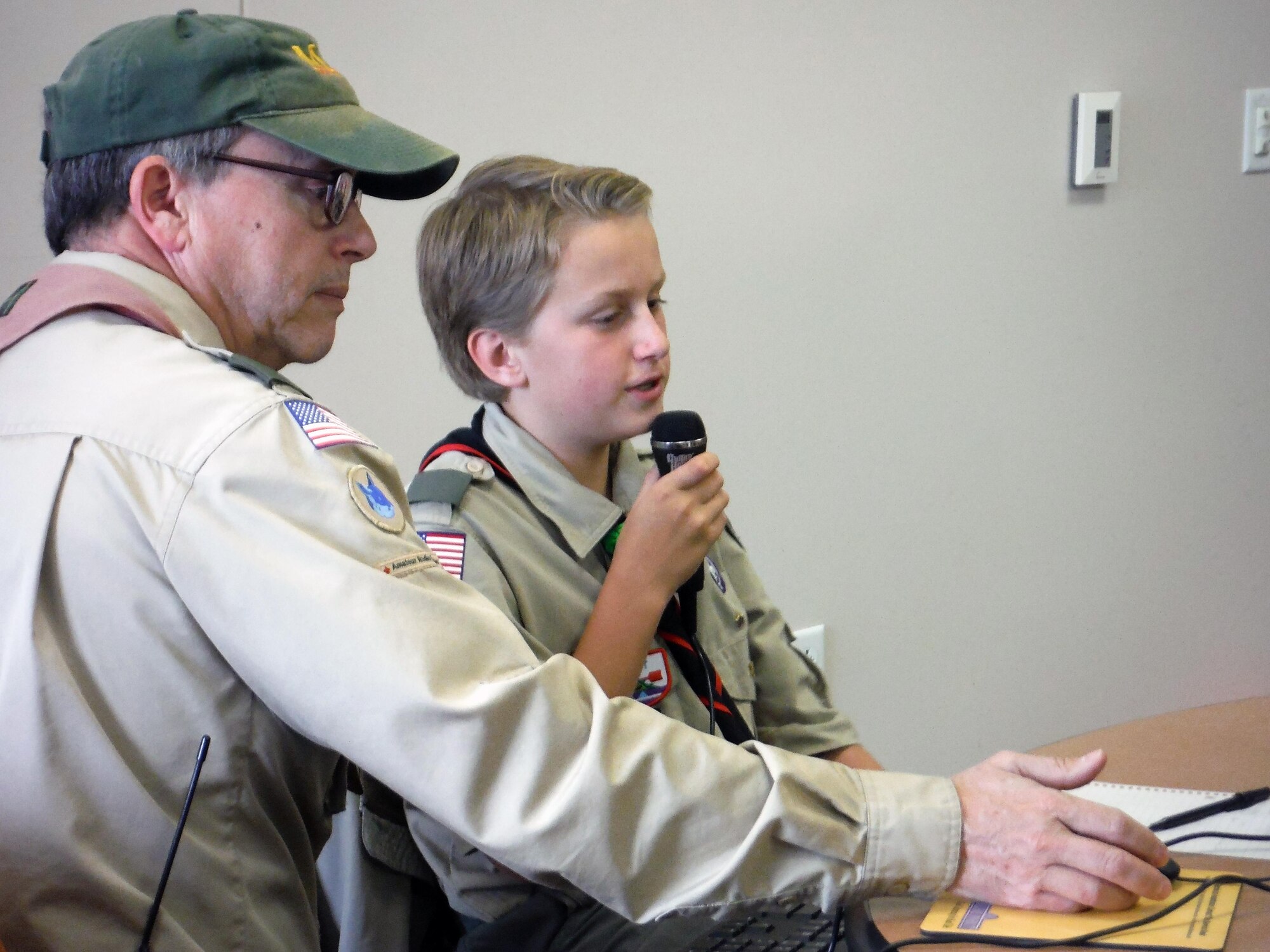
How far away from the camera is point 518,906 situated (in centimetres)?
112

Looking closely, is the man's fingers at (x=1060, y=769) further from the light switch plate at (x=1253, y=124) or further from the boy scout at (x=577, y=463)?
the light switch plate at (x=1253, y=124)

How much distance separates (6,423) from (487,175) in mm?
762

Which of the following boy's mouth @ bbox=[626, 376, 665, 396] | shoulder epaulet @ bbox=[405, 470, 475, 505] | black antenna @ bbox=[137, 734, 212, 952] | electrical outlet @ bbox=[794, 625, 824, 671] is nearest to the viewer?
black antenna @ bbox=[137, 734, 212, 952]

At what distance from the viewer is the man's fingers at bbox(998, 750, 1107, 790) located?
3.12ft

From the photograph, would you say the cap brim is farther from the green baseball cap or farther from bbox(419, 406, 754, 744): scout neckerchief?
bbox(419, 406, 754, 744): scout neckerchief

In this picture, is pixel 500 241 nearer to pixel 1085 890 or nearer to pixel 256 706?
pixel 256 706

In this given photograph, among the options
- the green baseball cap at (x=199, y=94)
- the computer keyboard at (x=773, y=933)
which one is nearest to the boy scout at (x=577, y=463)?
the computer keyboard at (x=773, y=933)

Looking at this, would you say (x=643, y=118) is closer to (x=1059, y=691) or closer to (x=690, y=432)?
(x=690, y=432)

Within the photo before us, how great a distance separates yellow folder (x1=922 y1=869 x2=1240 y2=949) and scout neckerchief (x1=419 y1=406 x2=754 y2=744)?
50 cm

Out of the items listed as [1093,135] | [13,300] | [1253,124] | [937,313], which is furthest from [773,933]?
[1253,124]

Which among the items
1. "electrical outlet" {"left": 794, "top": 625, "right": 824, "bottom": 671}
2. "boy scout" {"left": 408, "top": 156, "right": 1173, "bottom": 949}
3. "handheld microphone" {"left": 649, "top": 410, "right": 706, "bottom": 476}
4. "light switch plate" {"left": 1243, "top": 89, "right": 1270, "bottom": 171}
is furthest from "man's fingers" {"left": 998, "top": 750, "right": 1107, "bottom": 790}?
"light switch plate" {"left": 1243, "top": 89, "right": 1270, "bottom": 171}

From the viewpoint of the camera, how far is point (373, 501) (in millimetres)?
874

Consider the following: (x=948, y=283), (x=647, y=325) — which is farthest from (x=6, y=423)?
(x=948, y=283)

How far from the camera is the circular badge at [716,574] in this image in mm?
1507
